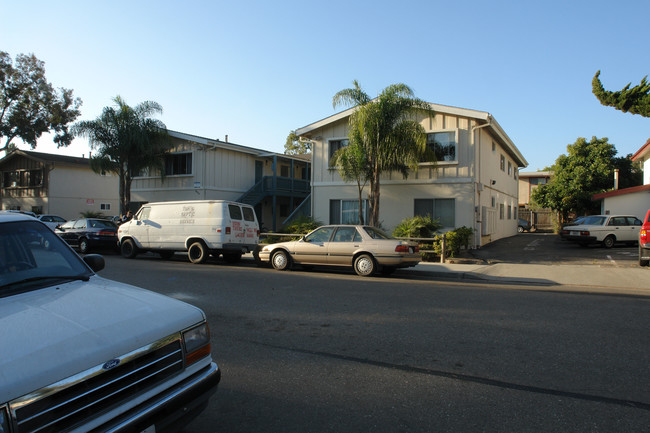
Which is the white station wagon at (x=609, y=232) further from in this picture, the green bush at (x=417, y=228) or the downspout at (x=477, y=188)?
the green bush at (x=417, y=228)

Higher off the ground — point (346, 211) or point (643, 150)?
point (643, 150)

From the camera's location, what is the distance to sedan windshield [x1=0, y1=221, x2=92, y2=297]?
125 inches

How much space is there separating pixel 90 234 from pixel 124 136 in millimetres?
6110

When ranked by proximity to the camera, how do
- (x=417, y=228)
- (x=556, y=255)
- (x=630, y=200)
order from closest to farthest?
(x=417, y=228) < (x=556, y=255) < (x=630, y=200)

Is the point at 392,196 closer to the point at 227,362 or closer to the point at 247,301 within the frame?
the point at 247,301

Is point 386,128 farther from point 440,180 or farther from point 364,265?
point 364,265

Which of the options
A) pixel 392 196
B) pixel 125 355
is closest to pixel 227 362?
pixel 125 355

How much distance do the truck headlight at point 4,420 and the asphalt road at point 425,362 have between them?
5.22 feet

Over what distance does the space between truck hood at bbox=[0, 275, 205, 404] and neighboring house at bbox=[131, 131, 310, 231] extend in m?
20.1

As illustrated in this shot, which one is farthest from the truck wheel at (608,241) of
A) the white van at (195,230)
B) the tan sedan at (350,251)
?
the white van at (195,230)

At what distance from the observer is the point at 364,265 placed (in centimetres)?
1191

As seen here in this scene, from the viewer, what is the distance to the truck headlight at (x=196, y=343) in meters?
2.87

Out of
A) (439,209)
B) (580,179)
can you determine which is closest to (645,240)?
(439,209)

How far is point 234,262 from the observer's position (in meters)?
15.6
